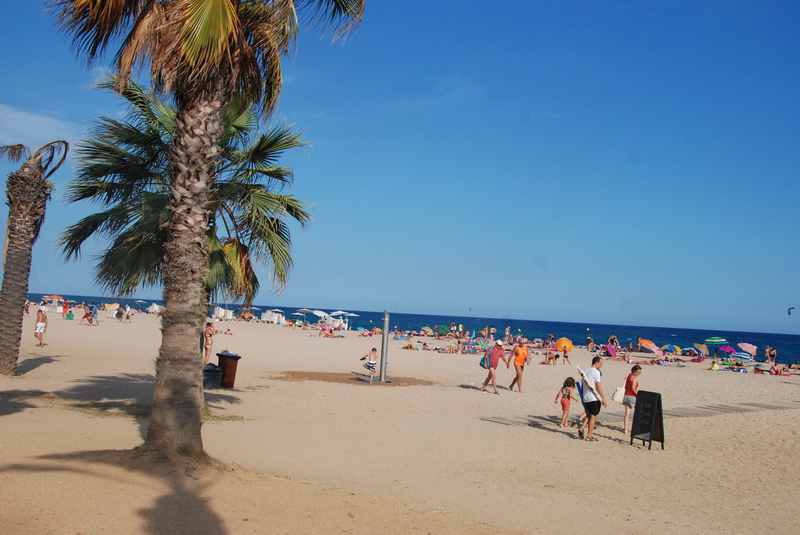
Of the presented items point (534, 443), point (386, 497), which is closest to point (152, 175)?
point (386, 497)

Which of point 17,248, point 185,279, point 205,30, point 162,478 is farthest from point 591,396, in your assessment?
point 17,248

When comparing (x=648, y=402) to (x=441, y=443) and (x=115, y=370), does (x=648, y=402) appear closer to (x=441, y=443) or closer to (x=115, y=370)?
(x=441, y=443)

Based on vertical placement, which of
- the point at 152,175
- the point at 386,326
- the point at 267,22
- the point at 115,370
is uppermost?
the point at 267,22

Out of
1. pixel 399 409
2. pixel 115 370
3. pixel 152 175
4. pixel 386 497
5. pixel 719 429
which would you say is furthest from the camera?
pixel 115 370

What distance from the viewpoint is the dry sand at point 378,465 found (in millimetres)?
5211

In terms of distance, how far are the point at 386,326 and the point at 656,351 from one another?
29347mm

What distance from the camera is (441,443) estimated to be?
10.8m

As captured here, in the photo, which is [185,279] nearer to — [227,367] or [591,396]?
[591,396]

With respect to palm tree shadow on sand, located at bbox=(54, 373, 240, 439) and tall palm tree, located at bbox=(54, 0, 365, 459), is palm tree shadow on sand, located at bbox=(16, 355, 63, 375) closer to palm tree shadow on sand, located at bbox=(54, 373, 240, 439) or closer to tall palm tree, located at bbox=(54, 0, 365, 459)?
palm tree shadow on sand, located at bbox=(54, 373, 240, 439)

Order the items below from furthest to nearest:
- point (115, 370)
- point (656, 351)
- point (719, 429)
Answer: point (656, 351)
point (115, 370)
point (719, 429)

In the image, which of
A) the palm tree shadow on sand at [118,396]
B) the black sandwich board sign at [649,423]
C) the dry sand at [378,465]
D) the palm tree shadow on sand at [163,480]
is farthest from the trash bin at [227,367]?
the palm tree shadow on sand at [163,480]

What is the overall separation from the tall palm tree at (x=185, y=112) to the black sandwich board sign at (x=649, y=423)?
311 inches

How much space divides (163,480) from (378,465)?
3648 mm

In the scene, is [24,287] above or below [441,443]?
above
